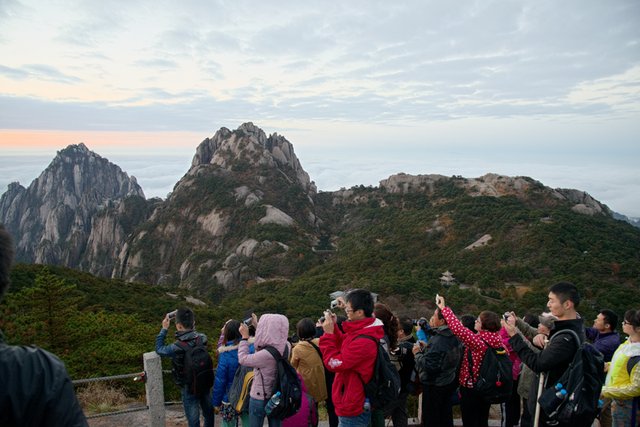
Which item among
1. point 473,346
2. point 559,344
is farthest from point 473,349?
point 559,344

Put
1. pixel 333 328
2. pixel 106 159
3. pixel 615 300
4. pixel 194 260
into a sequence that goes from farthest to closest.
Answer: pixel 106 159 → pixel 194 260 → pixel 615 300 → pixel 333 328

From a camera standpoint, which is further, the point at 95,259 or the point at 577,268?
the point at 95,259

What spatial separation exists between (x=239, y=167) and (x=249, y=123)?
11.4m

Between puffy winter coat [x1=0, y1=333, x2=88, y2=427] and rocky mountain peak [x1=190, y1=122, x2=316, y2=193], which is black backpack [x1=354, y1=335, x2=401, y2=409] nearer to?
puffy winter coat [x1=0, y1=333, x2=88, y2=427]

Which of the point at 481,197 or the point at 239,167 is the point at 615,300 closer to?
the point at 481,197

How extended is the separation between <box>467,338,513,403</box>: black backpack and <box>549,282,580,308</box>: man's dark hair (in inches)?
48.3

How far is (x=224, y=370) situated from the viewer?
524cm

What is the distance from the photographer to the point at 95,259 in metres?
73.1

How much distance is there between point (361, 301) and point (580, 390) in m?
2.09

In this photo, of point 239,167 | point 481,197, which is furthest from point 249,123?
point 481,197

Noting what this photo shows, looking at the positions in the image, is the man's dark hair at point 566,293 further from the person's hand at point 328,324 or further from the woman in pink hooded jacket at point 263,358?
the woman in pink hooded jacket at point 263,358

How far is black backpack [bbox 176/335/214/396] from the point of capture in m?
5.39

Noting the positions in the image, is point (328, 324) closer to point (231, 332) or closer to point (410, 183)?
point (231, 332)

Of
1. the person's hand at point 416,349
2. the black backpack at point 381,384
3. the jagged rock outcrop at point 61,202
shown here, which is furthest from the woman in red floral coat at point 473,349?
the jagged rock outcrop at point 61,202
